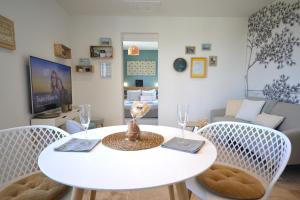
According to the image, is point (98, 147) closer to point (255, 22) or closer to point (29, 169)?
point (29, 169)

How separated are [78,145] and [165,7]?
9.48ft

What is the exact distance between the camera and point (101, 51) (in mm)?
3562

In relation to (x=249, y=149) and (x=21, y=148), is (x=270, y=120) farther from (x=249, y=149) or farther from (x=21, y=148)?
(x=21, y=148)

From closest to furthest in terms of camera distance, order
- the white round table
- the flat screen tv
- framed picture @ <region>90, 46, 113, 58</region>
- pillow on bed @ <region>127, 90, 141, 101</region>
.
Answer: the white round table < the flat screen tv < framed picture @ <region>90, 46, 113, 58</region> < pillow on bed @ <region>127, 90, 141, 101</region>

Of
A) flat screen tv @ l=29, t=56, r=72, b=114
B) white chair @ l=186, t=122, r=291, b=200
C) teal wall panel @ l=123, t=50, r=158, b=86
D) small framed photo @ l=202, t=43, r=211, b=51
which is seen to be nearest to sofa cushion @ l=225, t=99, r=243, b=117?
small framed photo @ l=202, t=43, r=211, b=51

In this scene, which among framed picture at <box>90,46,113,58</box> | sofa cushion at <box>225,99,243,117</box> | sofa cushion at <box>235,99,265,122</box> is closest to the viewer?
sofa cushion at <box>235,99,265,122</box>

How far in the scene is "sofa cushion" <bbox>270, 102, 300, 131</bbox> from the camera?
2316 millimetres

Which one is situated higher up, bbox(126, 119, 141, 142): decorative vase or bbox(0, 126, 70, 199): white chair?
bbox(126, 119, 141, 142): decorative vase

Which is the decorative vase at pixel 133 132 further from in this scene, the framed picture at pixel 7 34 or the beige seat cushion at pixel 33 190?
the framed picture at pixel 7 34

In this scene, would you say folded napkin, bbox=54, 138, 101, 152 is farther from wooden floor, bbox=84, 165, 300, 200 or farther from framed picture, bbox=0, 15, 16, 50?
framed picture, bbox=0, 15, 16, 50

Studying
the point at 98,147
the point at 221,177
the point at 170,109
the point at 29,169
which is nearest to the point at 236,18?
the point at 170,109

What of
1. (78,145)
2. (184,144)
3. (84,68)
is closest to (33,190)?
(78,145)

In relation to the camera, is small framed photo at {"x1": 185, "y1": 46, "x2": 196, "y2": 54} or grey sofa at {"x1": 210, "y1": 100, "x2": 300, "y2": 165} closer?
grey sofa at {"x1": 210, "y1": 100, "x2": 300, "y2": 165}

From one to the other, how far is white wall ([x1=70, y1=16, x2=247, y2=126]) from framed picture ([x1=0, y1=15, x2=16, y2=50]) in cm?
177
